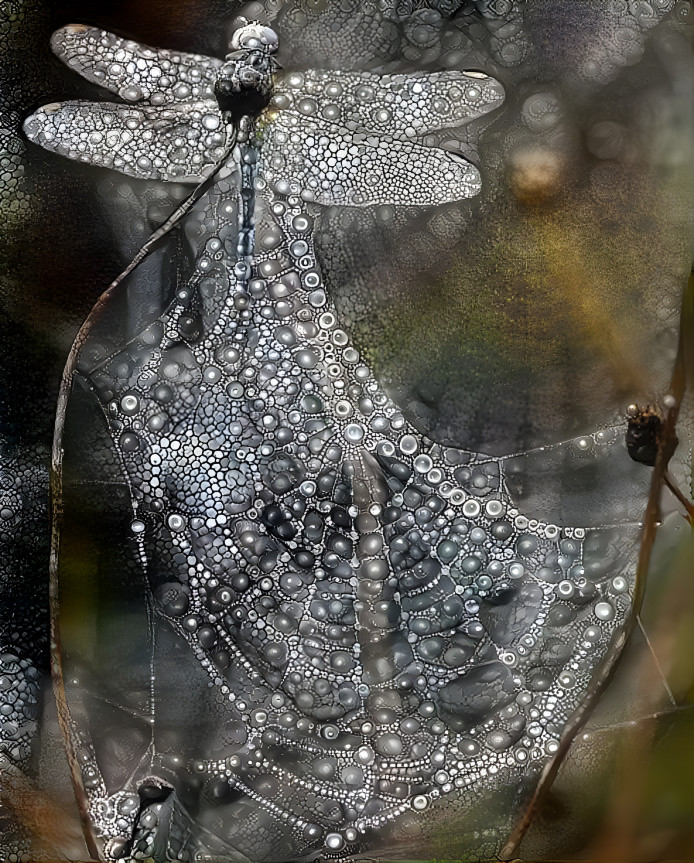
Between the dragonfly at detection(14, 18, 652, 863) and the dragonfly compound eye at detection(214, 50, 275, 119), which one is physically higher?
the dragonfly compound eye at detection(214, 50, 275, 119)

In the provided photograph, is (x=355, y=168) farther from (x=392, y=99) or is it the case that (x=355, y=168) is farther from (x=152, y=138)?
(x=152, y=138)

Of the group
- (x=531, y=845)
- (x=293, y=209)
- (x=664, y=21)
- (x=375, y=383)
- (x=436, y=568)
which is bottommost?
(x=531, y=845)

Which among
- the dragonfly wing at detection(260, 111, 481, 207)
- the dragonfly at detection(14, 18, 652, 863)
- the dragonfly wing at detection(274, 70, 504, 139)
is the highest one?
the dragonfly wing at detection(274, 70, 504, 139)

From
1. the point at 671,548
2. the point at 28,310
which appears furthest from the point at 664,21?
the point at 28,310

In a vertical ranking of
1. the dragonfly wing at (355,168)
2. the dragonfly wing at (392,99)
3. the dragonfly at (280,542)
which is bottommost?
the dragonfly at (280,542)

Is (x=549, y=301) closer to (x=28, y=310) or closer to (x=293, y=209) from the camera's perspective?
(x=293, y=209)
